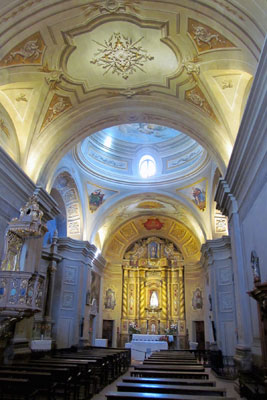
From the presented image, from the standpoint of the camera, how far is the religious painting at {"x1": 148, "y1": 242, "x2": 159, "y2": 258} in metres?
23.0

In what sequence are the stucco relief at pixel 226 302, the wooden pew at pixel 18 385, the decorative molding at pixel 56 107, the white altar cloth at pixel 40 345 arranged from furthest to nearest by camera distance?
the stucco relief at pixel 226 302, the white altar cloth at pixel 40 345, the decorative molding at pixel 56 107, the wooden pew at pixel 18 385

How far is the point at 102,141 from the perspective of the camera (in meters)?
16.9

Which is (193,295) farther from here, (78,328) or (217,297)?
(78,328)

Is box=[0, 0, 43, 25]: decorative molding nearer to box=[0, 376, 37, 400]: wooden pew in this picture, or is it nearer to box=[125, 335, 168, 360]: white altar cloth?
box=[0, 376, 37, 400]: wooden pew

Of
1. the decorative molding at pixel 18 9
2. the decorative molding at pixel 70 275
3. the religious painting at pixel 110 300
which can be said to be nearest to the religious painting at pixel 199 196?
the decorative molding at pixel 70 275

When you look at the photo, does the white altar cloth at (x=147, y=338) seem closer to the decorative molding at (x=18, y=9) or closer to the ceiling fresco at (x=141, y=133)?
the ceiling fresco at (x=141, y=133)

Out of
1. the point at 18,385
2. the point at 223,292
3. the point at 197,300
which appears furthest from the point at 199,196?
the point at 18,385

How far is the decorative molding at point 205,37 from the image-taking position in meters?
7.51

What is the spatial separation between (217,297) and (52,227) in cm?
808

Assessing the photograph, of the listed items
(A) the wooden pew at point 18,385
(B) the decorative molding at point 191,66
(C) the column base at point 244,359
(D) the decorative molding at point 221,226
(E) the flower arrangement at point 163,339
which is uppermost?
(B) the decorative molding at point 191,66

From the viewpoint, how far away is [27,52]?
8.10 m

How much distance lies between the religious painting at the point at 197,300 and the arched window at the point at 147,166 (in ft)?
27.1

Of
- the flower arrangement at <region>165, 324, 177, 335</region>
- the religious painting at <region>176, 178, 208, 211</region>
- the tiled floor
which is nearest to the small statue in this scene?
the tiled floor

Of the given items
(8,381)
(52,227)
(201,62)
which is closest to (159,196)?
(52,227)
